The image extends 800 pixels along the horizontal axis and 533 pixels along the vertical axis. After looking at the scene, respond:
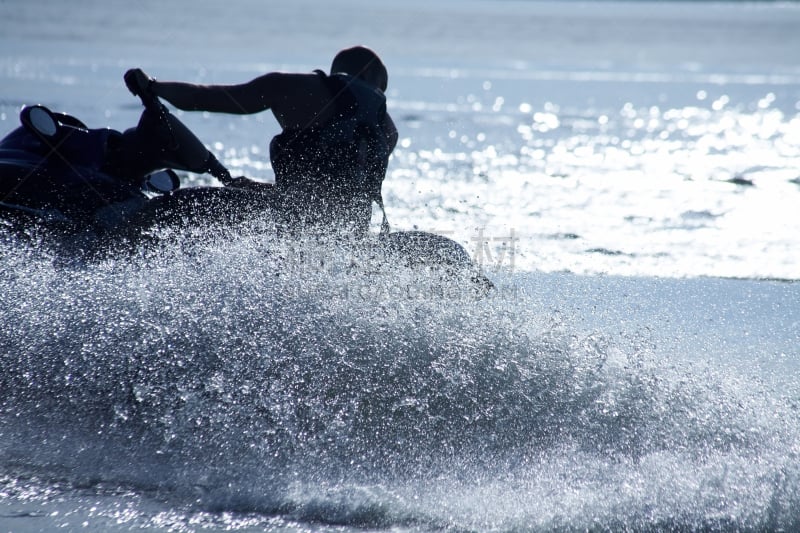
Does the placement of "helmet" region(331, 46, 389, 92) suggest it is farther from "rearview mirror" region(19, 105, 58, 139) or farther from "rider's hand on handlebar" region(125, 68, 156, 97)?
"rearview mirror" region(19, 105, 58, 139)

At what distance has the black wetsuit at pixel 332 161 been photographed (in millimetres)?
4305

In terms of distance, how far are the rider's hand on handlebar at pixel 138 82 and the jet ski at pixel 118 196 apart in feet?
0.10

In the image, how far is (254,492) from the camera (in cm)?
327

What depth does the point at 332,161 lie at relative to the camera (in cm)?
433

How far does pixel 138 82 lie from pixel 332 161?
3.08 ft

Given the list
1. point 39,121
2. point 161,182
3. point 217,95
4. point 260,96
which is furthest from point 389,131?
point 39,121

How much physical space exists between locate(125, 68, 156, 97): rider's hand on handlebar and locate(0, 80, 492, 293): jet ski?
3cm

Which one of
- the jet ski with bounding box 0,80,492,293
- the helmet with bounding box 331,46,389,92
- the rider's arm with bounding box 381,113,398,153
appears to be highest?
the helmet with bounding box 331,46,389,92

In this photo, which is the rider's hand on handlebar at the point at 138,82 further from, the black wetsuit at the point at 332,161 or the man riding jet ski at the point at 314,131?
the black wetsuit at the point at 332,161

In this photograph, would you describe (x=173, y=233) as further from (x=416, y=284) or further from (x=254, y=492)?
(x=254, y=492)

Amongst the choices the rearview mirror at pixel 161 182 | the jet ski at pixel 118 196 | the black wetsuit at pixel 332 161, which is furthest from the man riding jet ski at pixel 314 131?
the rearview mirror at pixel 161 182

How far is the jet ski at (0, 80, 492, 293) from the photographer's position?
416 cm

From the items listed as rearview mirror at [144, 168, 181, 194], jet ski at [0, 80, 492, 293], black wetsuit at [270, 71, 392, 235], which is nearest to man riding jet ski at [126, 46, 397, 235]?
black wetsuit at [270, 71, 392, 235]

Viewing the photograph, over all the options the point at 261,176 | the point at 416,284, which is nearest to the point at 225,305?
the point at 416,284
